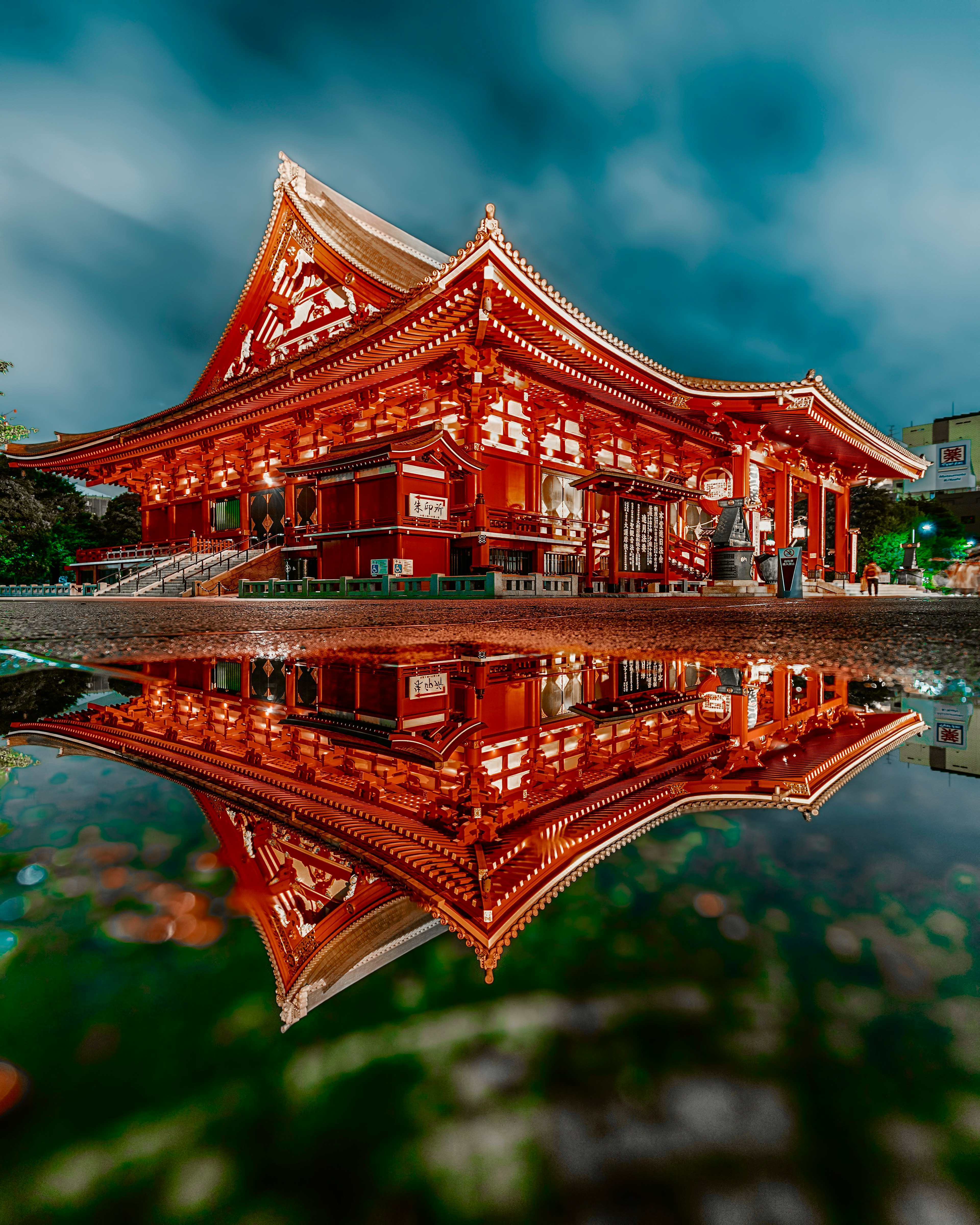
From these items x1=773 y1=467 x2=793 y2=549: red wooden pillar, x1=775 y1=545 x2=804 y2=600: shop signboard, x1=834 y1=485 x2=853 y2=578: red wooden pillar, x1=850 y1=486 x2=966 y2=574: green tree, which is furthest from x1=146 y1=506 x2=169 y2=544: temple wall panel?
x1=850 y1=486 x2=966 y2=574: green tree

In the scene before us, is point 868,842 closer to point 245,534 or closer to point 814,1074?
point 814,1074

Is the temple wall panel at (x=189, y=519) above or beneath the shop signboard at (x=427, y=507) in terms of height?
above

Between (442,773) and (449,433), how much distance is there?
30.1ft

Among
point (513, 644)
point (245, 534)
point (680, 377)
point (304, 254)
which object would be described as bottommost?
point (513, 644)

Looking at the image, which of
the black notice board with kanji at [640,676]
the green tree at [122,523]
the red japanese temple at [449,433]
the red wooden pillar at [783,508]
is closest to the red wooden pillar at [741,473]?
the red japanese temple at [449,433]

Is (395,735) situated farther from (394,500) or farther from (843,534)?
(843,534)

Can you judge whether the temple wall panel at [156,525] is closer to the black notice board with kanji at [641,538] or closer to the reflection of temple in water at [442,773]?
the black notice board with kanji at [641,538]

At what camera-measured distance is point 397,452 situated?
30.9 feet

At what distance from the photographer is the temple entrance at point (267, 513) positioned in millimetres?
14945

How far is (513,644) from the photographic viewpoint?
2939mm

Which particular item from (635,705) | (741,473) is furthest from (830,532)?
(635,705)

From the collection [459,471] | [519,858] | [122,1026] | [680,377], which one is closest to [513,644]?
[519,858]

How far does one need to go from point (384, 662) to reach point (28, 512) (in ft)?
63.0

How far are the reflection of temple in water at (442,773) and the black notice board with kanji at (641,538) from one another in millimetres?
10998
